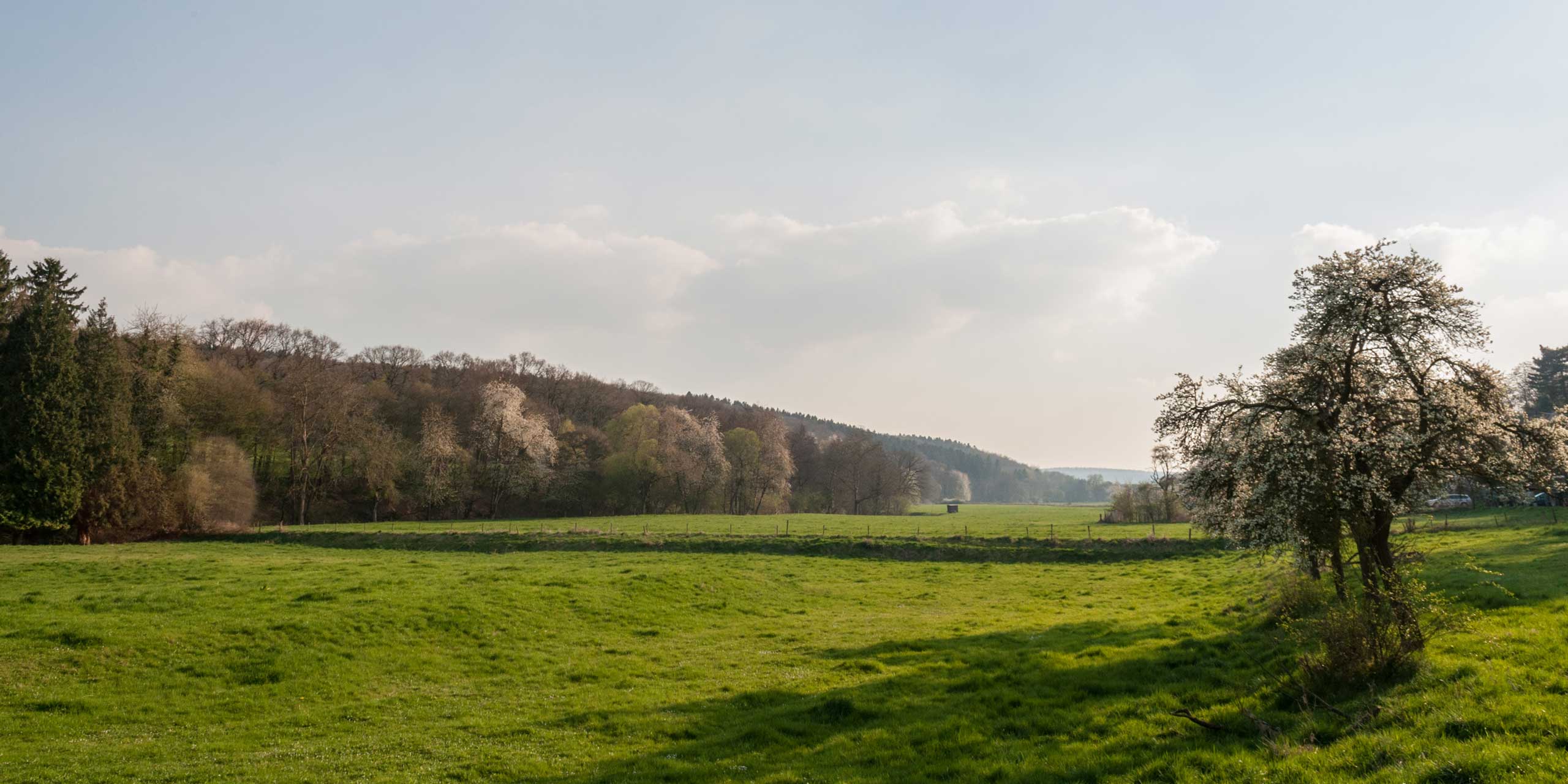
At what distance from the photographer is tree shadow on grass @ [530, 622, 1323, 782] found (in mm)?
11258

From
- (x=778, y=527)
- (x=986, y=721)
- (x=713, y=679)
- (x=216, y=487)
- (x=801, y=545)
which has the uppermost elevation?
(x=216, y=487)

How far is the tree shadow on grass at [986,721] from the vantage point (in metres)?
11.3

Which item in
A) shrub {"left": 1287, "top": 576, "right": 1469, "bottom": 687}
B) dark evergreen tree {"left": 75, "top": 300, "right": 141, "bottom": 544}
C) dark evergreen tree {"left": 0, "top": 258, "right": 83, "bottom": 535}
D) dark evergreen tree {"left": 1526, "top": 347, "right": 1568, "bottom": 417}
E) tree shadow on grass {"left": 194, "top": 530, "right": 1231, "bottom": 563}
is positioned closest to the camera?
shrub {"left": 1287, "top": 576, "right": 1469, "bottom": 687}

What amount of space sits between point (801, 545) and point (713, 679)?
31921mm

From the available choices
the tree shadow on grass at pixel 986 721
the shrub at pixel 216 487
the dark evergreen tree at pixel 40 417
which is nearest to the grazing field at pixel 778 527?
the shrub at pixel 216 487

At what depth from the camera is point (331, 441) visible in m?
71.7

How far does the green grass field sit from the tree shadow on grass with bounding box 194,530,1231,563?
1219 centimetres

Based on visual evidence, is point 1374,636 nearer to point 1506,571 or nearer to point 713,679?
point 713,679

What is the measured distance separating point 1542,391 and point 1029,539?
201 feet

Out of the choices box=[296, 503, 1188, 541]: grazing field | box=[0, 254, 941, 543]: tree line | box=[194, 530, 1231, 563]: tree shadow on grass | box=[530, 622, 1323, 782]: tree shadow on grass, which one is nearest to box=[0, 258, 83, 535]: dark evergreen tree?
box=[0, 254, 941, 543]: tree line

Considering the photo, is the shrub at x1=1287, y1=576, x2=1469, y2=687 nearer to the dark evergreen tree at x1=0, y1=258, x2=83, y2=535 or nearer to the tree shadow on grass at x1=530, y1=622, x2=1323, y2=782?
the tree shadow on grass at x1=530, y1=622, x2=1323, y2=782

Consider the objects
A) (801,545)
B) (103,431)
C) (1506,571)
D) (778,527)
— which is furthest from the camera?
(778,527)

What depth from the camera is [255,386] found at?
6956cm

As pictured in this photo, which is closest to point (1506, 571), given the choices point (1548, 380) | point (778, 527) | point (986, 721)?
point (986, 721)
